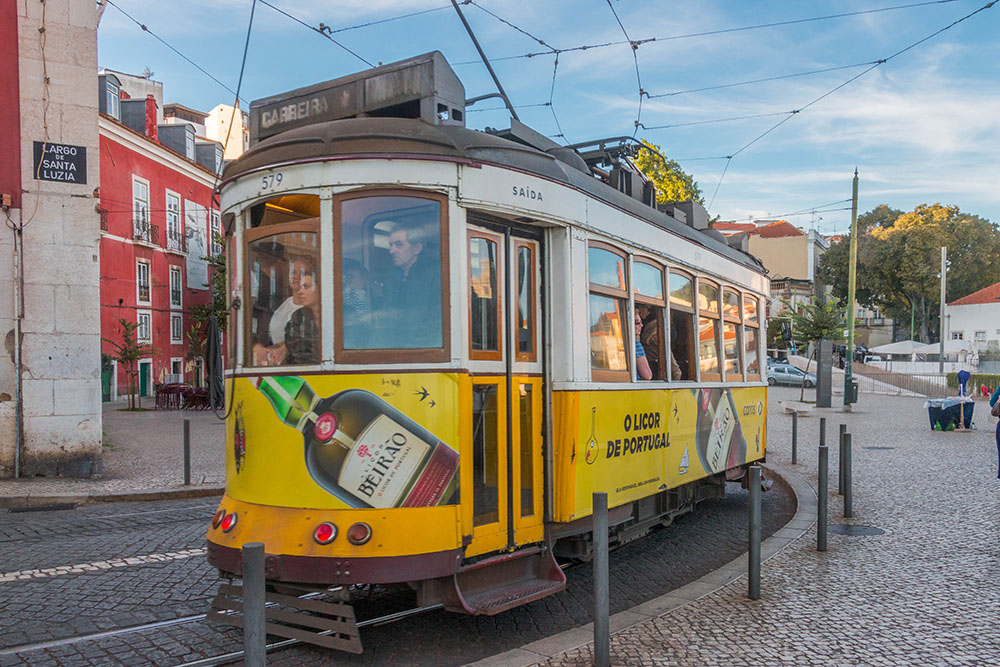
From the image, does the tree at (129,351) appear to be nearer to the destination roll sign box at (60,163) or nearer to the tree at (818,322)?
the destination roll sign box at (60,163)

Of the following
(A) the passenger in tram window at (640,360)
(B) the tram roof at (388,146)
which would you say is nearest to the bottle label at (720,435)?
(A) the passenger in tram window at (640,360)

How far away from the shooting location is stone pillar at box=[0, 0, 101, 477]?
11211mm

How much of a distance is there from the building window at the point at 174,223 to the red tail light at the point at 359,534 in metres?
33.5

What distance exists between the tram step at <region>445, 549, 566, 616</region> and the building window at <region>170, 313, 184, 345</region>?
33.8 m

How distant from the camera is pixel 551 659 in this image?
4516 mm

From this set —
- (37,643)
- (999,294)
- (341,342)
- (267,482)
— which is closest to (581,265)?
(341,342)

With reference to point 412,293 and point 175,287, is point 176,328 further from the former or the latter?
point 412,293

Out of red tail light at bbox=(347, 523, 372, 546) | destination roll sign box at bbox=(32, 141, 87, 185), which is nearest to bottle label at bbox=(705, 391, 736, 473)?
red tail light at bbox=(347, 523, 372, 546)

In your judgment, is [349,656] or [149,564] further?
[149,564]

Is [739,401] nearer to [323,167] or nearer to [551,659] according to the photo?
[551,659]

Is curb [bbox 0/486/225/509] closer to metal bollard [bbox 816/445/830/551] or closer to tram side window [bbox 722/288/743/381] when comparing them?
tram side window [bbox 722/288/743/381]

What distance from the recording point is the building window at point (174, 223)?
115ft

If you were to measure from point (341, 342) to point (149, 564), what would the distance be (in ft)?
11.2

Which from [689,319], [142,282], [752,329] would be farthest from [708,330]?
[142,282]
